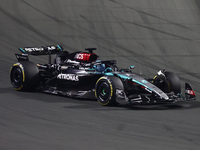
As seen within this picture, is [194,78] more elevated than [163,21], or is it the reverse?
[163,21]

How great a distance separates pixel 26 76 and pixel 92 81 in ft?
6.23

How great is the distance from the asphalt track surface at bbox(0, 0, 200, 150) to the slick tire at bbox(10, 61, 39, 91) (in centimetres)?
26

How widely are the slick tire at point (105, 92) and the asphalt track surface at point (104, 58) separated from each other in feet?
0.63

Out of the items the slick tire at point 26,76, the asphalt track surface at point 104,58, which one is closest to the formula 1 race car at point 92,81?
the slick tire at point 26,76

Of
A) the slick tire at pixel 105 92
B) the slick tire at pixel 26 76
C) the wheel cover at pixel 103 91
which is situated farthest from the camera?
the slick tire at pixel 26 76

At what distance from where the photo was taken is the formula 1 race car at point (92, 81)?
8398 mm

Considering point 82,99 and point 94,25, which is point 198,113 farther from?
point 94,25

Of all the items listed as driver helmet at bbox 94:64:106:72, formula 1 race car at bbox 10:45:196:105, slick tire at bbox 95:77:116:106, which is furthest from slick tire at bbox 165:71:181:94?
slick tire at bbox 95:77:116:106

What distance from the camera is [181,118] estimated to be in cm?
764

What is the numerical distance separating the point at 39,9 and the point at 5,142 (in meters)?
13.8

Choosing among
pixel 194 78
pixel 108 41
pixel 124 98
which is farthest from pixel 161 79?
pixel 108 41

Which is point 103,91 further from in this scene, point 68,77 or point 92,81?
point 68,77

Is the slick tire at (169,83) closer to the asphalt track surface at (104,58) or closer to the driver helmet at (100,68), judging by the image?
the asphalt track surface at (104,58)

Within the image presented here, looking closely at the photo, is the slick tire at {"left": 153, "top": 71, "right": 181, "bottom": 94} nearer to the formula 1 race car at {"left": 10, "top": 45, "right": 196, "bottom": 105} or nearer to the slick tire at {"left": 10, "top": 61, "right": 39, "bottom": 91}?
the formula 1 race car at {"left": 10, "top": 45, "right": 196, "bottom": 105}
